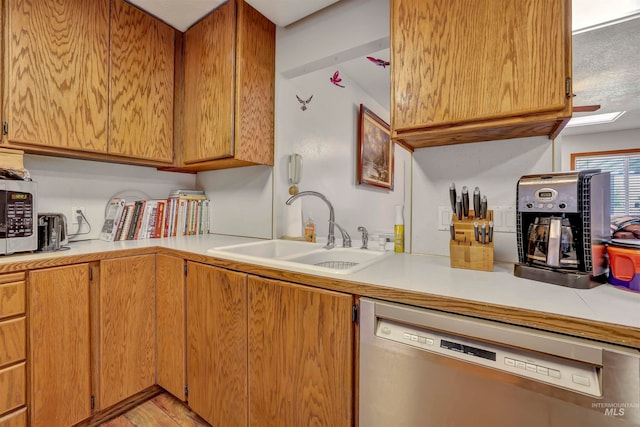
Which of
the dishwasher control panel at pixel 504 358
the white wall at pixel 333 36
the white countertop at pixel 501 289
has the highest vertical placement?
the white wall at pixel 333 36

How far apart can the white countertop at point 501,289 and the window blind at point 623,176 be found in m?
0.94

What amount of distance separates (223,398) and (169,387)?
48 centimetres

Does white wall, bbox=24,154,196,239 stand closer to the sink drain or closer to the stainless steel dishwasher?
the sink drain

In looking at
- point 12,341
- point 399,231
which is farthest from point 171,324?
point 399,231

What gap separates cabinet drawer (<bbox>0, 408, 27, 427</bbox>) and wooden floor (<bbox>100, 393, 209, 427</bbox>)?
365mm

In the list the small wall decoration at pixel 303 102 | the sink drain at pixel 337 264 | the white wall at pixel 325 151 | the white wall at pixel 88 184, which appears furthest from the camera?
the small wall decoration at pixel 303 102

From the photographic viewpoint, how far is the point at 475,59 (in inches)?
38.3

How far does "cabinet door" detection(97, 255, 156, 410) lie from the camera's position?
138 centimetres

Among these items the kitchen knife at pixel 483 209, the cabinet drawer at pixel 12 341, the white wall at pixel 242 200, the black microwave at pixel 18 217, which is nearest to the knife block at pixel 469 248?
the kitchen knife at pixel 483 209

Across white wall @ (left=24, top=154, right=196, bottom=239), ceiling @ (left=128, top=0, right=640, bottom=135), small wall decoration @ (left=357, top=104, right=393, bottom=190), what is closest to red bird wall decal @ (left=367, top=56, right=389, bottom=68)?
small wall decoration @ (left=357, top=104, right=393, bottom=190)

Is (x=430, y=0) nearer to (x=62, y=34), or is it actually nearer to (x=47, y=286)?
(x=62, y=34)

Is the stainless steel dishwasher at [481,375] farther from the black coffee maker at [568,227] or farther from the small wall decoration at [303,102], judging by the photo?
the small wall decoration at [303,102]

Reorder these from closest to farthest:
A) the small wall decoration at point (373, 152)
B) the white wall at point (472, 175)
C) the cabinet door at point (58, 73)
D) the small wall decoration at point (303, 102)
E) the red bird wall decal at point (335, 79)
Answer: the white wall at point (472, 175) → the cabinet door at point (58, 73) → the small wall decoration at point (303, 102) → the red bird wall decal at point (335, 79) → the small wall decoration at point (373, 152)

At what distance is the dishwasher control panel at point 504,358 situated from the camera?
0.60 metres
